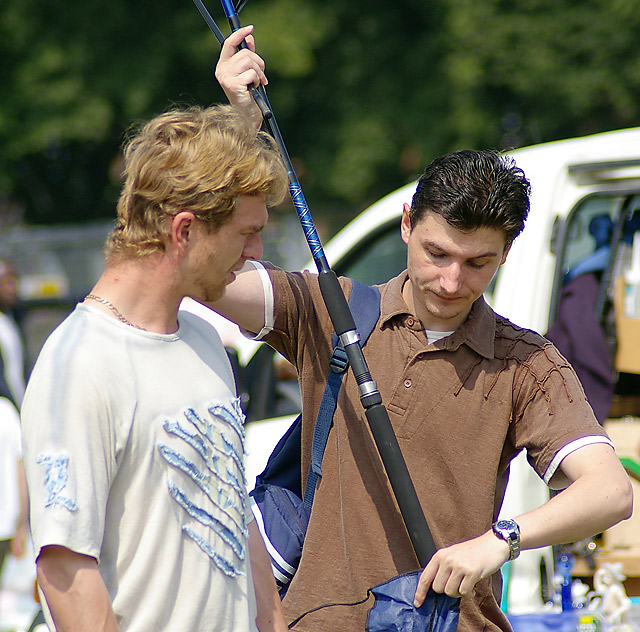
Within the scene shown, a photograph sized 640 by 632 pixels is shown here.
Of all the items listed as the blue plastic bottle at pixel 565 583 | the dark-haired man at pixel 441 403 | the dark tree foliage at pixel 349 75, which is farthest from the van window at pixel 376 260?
the dark tree foliage at pixel 349 75

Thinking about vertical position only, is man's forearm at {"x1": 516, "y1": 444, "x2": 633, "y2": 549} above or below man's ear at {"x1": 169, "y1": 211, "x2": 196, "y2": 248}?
below

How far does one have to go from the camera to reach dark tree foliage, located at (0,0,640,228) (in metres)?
15.1

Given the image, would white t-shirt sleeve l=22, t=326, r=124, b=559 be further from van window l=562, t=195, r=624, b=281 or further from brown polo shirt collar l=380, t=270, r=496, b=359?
van window l=562, t=195, r=624, b=281

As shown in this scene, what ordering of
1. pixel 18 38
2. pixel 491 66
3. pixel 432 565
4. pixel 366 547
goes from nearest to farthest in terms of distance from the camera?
pixel 432 565 → pixel 366 547 → pixel 491 66 → pixel 18 38

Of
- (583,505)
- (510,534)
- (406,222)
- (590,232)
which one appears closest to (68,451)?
(510,534)

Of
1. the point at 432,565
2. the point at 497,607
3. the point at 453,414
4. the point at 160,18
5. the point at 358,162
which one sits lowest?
the point at 497,607

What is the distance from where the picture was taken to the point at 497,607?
2.28 m

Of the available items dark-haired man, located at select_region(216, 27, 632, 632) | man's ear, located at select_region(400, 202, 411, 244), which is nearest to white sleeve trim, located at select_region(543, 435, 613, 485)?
dark-haired man, located at select_region(216, 27, 632, 632)

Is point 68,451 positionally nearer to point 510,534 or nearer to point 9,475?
point 510,534

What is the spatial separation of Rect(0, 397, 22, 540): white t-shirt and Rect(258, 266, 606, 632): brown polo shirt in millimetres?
3505

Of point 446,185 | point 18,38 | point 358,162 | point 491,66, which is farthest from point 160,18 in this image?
point 446,185

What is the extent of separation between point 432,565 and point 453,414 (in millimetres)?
383

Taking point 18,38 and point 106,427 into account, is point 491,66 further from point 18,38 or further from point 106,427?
point 106,427

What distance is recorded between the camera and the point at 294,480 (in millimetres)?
2484
